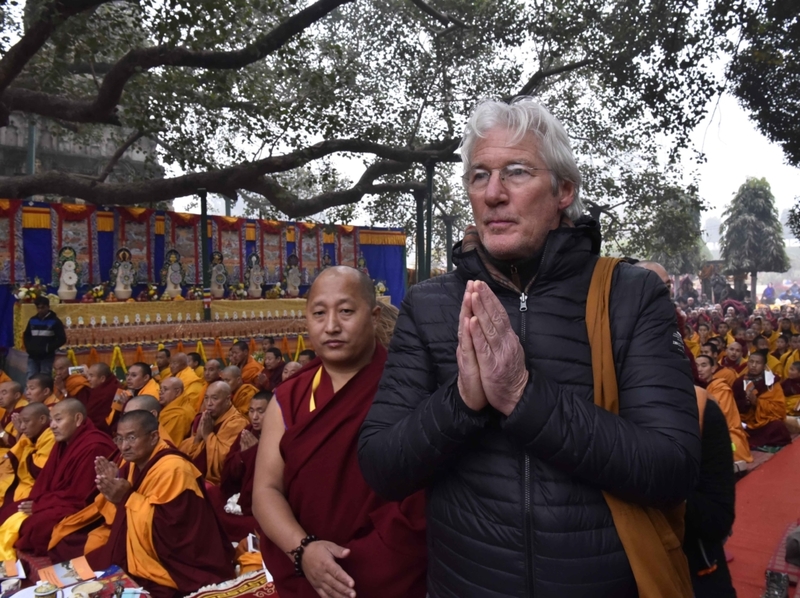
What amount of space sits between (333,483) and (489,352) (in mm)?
999

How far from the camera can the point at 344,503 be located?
73.4 inches

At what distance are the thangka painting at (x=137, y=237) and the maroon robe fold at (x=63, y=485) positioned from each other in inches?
293

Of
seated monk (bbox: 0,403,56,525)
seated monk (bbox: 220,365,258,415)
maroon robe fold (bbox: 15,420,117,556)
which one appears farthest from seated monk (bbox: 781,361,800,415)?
seated monk (bbox: 0,403,56,525)

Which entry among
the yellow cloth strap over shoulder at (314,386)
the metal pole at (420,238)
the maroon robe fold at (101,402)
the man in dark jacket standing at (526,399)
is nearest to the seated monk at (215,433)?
the maroon robe fold at (101,402)

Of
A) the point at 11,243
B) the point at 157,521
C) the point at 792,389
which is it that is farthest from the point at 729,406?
the point at 11,243

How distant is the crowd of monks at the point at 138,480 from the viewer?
346 cm

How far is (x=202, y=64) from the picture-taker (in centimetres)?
750

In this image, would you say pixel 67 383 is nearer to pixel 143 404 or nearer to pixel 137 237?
pixel 143 404

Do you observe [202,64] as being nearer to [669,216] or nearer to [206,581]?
[206,581]

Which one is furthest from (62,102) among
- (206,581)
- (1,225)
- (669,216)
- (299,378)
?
(669,216)

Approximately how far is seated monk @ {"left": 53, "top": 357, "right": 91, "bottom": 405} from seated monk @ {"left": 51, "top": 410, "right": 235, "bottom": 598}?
3518 mm

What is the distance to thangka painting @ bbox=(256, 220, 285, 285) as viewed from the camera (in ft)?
44.1

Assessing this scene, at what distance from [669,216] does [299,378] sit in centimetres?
1553

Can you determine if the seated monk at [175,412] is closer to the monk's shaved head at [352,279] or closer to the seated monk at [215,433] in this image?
the seated monk at [215,433]
